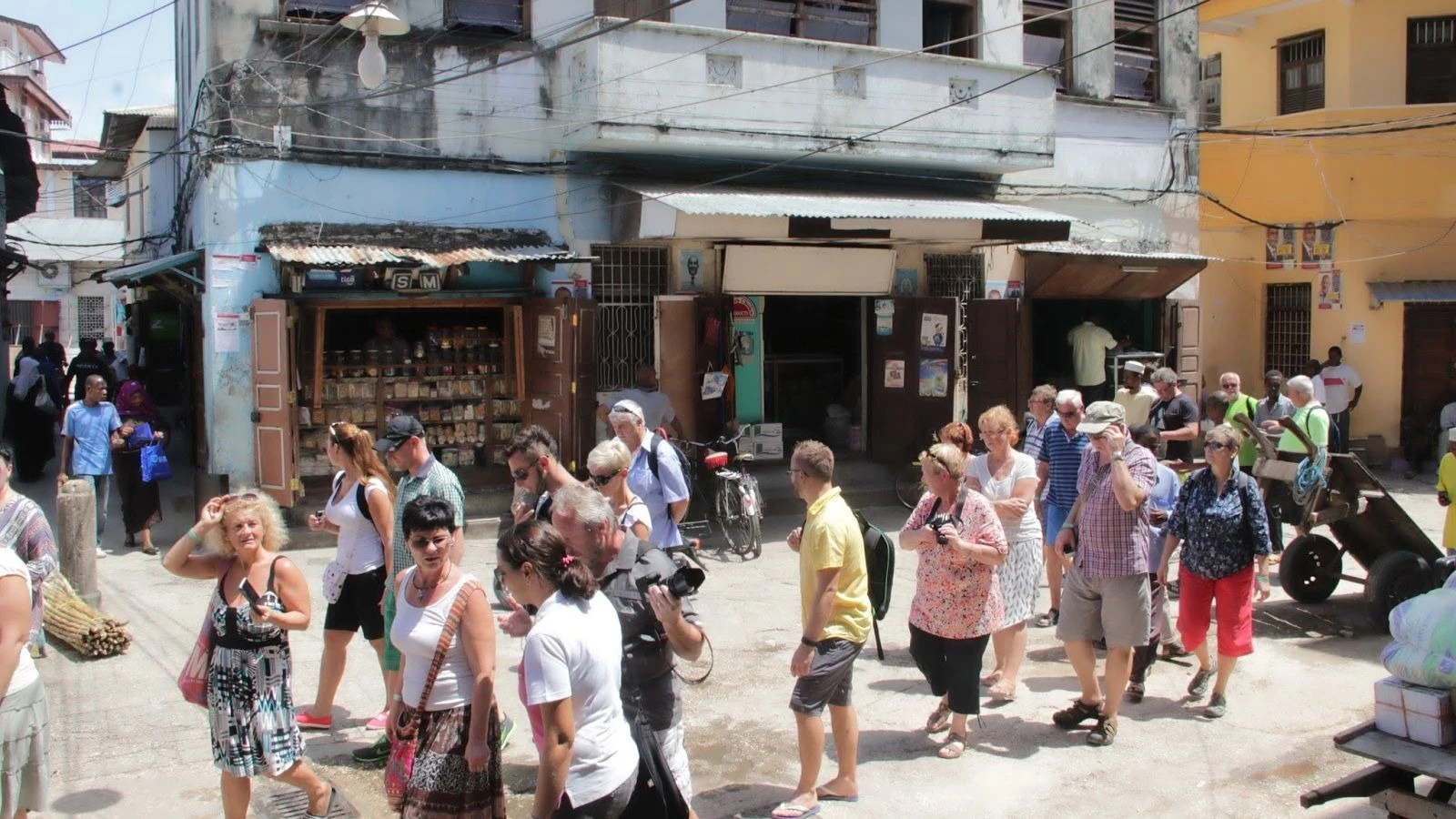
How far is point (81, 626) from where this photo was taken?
7.89 meters

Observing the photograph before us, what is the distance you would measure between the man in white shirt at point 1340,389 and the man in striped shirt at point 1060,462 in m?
10.1

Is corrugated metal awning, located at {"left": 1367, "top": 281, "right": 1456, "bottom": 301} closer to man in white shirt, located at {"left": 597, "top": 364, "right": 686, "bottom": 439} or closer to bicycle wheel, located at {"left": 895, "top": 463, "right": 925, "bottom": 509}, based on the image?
bicycle wheel, located at {"left": 895, "top": 463, "right": 925, "bottom": 509}

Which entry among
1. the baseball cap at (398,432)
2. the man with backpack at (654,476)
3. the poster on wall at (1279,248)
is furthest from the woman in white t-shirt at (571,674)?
the poster on wall at (1279,248)

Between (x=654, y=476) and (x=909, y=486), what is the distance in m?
6.98

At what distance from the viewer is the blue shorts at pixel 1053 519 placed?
845 cm

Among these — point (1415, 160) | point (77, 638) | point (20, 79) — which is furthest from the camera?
point (20, 79)

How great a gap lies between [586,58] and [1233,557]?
8087 millimetres

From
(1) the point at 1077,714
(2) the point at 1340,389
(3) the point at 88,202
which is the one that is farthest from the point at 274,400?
(3) the point at 88,202

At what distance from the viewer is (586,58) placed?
12062mm

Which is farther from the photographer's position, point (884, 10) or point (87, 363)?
point (87, 363)

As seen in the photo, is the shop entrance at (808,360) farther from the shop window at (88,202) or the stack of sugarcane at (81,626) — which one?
the shop window at (88,202)

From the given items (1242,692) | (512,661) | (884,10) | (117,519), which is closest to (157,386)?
(117,519)

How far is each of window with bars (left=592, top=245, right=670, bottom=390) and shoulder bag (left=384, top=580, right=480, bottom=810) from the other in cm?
857

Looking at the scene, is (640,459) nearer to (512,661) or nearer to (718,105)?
Answer: (512,661)
